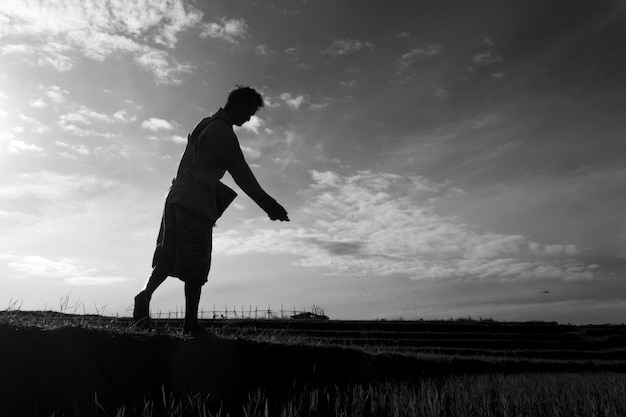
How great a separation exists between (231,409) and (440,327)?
3205 cm

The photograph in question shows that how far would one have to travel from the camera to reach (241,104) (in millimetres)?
4059

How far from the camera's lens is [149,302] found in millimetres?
3668

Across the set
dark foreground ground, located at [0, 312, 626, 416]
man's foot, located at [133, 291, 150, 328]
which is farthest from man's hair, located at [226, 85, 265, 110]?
dark foreground ground, located at [0, 312, 626, 416]

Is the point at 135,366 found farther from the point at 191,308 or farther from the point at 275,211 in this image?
the point at 275,211

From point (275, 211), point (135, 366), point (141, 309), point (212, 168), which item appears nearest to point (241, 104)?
point (212, 168)

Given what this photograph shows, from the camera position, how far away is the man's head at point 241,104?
4.05 m

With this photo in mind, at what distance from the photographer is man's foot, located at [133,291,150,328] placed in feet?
11.7

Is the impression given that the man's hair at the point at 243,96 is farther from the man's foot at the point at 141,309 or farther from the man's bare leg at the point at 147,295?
the man's foot at the point at 141,309

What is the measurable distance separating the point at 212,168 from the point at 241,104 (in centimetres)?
64

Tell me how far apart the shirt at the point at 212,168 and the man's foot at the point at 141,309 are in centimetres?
74

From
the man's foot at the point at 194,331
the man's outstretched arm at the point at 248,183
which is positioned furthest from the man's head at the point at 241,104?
the man's foot at the point at 194,331

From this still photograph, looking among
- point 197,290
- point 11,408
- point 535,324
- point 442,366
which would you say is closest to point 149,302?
point 197,290

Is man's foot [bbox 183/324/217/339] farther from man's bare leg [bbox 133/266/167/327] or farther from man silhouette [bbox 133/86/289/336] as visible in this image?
man's bare leg [bbox 133/266/167/327]

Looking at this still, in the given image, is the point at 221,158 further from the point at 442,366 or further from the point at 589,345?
the point at 589,345
